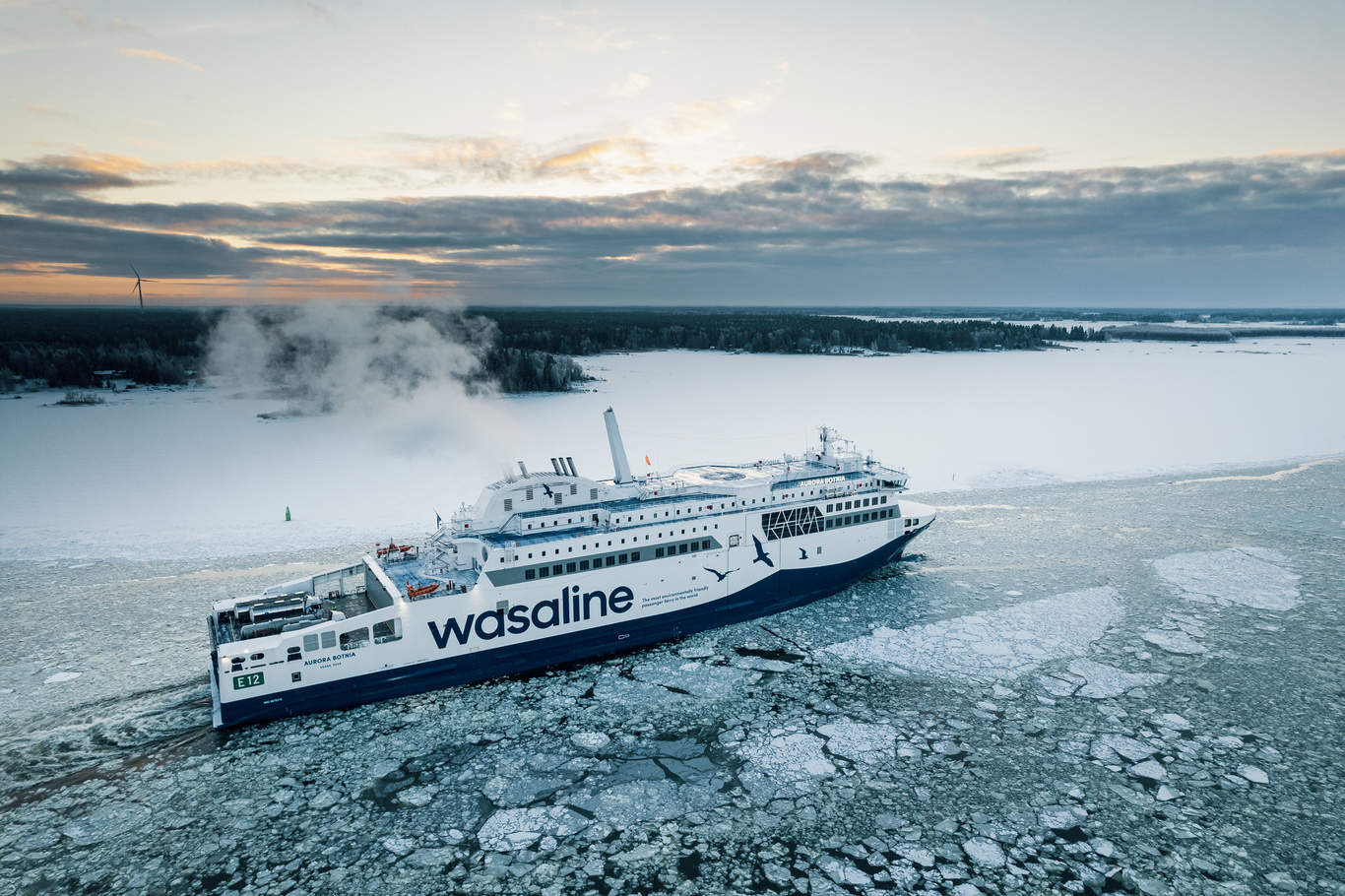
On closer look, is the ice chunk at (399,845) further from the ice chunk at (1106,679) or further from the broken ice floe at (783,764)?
the ice chunk at (1106,679)

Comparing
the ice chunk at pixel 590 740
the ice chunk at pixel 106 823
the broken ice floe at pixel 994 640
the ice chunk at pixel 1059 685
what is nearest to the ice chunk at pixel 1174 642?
the broken ice floe at pixel 994 640

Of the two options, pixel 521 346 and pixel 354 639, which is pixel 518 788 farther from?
pixel 521 346

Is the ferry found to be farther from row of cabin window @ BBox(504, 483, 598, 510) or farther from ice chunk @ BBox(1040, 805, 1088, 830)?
ice chunk @ BBox(1040, 805, 1088, 830)

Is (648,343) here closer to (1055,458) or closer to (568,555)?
(1055,458)

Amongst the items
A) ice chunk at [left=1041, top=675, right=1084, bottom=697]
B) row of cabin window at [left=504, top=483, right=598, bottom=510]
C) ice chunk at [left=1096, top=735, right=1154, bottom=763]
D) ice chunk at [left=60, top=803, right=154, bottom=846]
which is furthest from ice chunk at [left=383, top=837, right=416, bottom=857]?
ice chunk at [left=1041, top=675, right=1084, bottom=697]

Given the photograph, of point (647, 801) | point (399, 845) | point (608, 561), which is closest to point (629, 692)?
point (608, 561)
